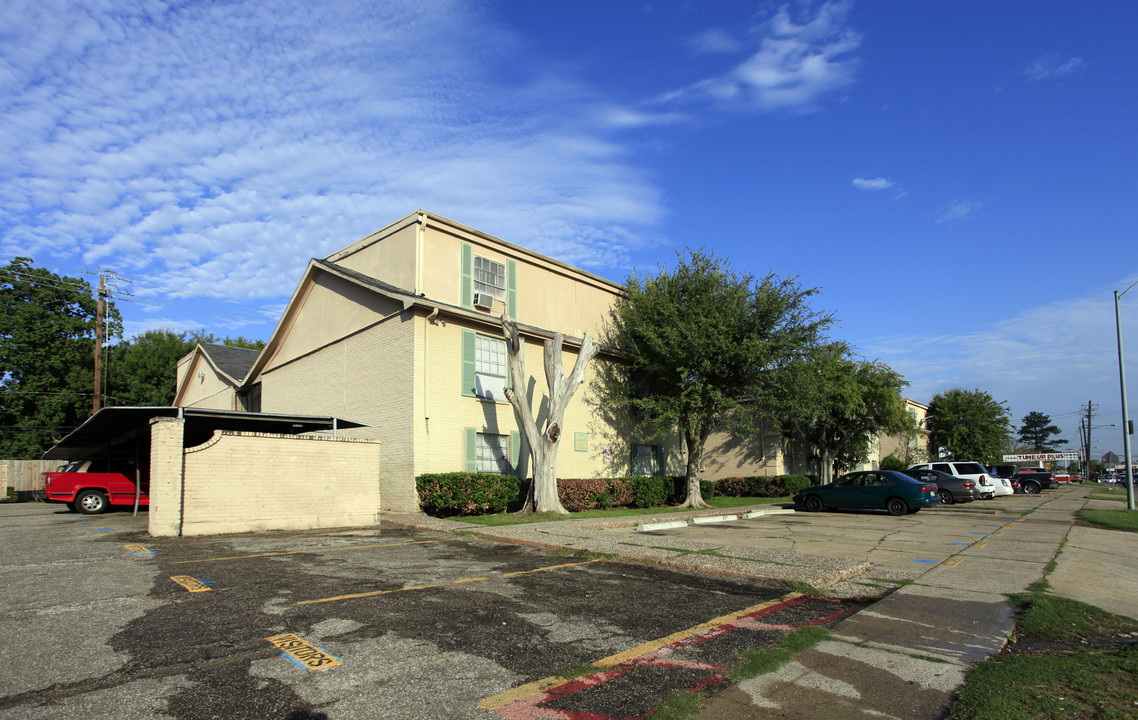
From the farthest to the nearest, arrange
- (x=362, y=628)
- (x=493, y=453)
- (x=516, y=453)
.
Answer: (x=516, y=453), (x=493, y=453), (x=362, y=628)

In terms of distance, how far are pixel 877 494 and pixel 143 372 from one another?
48.9m

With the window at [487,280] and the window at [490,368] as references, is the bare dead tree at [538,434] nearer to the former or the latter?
the window at [490,368]

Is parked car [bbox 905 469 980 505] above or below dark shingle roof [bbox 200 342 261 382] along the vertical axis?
below

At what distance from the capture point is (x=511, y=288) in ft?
69.3

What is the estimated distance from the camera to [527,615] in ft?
21.2

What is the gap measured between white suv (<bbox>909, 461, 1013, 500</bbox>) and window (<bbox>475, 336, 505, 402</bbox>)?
66.0ft

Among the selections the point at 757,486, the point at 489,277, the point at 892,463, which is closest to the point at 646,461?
the point at 757,486

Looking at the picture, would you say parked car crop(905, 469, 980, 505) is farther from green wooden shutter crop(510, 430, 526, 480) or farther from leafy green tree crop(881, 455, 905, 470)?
leafy green tree crop(881, 455, 905, 470)

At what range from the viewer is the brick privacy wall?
1745 centimetres

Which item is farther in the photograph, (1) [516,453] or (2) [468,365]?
(1) [516,453]

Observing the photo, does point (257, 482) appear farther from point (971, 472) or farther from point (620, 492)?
Answer: point (971, 472)

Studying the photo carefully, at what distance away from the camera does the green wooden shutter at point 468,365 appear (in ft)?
60.9

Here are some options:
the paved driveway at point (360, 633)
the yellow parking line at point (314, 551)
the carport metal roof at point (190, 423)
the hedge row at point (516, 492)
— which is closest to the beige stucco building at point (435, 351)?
the hedge row at point (516, 492)

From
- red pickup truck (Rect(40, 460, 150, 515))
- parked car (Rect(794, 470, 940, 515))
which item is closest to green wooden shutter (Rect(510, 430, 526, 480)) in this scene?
parked car (Rect(794, 470, 940, 515))
